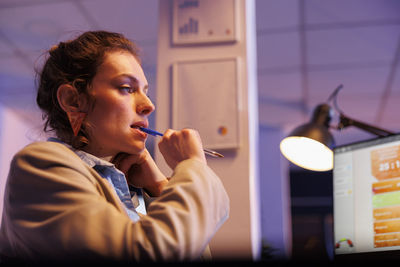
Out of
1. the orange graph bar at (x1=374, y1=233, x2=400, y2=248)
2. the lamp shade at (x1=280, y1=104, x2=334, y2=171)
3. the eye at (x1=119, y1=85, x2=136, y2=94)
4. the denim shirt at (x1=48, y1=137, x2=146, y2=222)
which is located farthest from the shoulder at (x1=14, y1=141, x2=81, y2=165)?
the lamp shade at (x1=280, y1=104, x2=334, y2=171)

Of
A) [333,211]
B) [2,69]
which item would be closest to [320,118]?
[333,211]

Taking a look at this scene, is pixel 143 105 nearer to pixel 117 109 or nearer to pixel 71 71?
pixel 117 109

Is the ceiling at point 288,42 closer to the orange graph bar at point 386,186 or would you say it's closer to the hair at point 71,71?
the hair at point 71,71

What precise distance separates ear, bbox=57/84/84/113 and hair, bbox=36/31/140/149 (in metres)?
0.01

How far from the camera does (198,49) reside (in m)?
2.17

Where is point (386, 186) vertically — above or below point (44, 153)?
below

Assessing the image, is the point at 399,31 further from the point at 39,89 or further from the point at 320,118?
the point at 39,89

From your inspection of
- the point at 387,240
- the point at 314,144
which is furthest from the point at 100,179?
the point at 314,144

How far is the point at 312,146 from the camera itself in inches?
73.7

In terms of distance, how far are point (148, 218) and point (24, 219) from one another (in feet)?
0.61

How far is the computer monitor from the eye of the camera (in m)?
1.23

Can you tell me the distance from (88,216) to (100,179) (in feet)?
0.53

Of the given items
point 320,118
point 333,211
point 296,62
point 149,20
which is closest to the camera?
point 333,211

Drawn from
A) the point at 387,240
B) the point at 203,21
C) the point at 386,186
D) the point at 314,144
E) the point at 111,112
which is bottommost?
the point at 387,240
